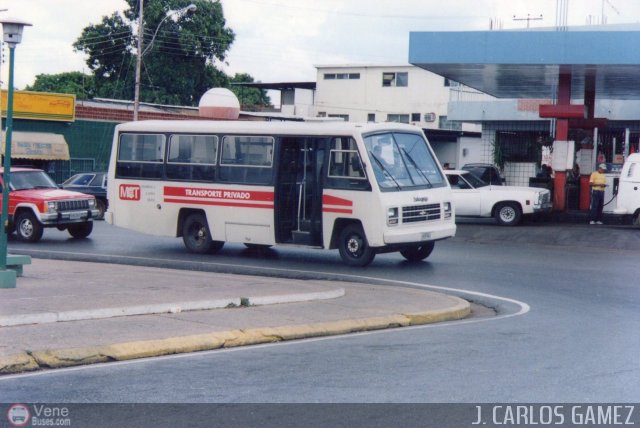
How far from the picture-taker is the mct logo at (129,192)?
22.0 metres

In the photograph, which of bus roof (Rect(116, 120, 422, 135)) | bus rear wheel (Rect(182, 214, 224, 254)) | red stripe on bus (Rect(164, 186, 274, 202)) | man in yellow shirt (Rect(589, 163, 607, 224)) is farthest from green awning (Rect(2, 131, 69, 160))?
man in yellow shirt (Rect(589, 163, 607, 224))

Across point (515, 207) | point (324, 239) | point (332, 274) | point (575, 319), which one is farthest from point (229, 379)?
point (515, 207)

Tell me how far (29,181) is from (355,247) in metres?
9.84

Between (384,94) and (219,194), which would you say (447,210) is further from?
(384,94)

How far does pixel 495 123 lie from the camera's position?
4456 cm

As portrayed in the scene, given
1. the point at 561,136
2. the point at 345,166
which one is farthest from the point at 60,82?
the point at 345,166

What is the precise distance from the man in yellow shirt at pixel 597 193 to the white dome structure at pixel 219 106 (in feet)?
34.0

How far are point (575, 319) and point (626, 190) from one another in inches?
627

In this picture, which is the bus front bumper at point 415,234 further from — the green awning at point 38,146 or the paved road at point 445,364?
the green awning at point 38,146

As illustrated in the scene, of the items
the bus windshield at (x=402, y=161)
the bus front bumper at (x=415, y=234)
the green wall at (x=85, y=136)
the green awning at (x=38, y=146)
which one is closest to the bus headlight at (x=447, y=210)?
the bus front bumper at (x=415, y=234)

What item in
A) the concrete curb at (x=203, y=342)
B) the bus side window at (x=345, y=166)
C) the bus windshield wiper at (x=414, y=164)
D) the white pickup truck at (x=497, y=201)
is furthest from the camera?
the white pickup truck at (x=497, y=201)

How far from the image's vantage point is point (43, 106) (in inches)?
1677

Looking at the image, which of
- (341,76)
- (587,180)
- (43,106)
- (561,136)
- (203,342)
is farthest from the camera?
(341,76)

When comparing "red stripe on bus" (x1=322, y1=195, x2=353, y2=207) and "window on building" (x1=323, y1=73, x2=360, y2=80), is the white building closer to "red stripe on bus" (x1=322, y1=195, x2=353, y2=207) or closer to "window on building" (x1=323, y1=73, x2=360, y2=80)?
"window on building" (x1=323, y1=73, x2=360, y2=80)
